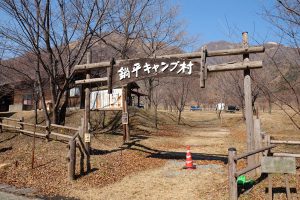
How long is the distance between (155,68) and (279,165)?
224 inches

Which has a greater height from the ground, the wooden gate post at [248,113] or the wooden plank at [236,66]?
the wooden plank at [236,66]

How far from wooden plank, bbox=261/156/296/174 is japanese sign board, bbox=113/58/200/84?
4.26 m

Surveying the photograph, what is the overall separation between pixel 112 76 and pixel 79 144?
297 cm

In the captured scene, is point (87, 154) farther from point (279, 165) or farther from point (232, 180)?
point (279, 165)

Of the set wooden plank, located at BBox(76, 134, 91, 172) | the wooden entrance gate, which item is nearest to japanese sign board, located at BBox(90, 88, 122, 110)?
the wooden entrance gate

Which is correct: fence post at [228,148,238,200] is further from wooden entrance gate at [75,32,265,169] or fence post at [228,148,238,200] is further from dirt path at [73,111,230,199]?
wooden entrance gate at [75,32,265,169]

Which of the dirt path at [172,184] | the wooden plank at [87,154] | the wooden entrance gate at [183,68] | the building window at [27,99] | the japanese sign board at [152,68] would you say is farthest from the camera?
the building window at [27,99]

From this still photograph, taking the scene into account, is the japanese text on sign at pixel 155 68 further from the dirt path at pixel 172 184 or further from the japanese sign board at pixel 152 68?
the dirt path at pixel 172 184

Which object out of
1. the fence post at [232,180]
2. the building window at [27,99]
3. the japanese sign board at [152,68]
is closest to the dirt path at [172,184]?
the fence post at [232,180]

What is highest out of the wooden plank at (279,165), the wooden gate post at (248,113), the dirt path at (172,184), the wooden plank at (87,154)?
the wooden gate post at (248,113)

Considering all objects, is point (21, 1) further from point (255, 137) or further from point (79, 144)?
point (255, 137)

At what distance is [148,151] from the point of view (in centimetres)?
1420

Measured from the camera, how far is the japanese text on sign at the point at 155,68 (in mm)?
10398

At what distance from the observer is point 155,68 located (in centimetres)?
1093
